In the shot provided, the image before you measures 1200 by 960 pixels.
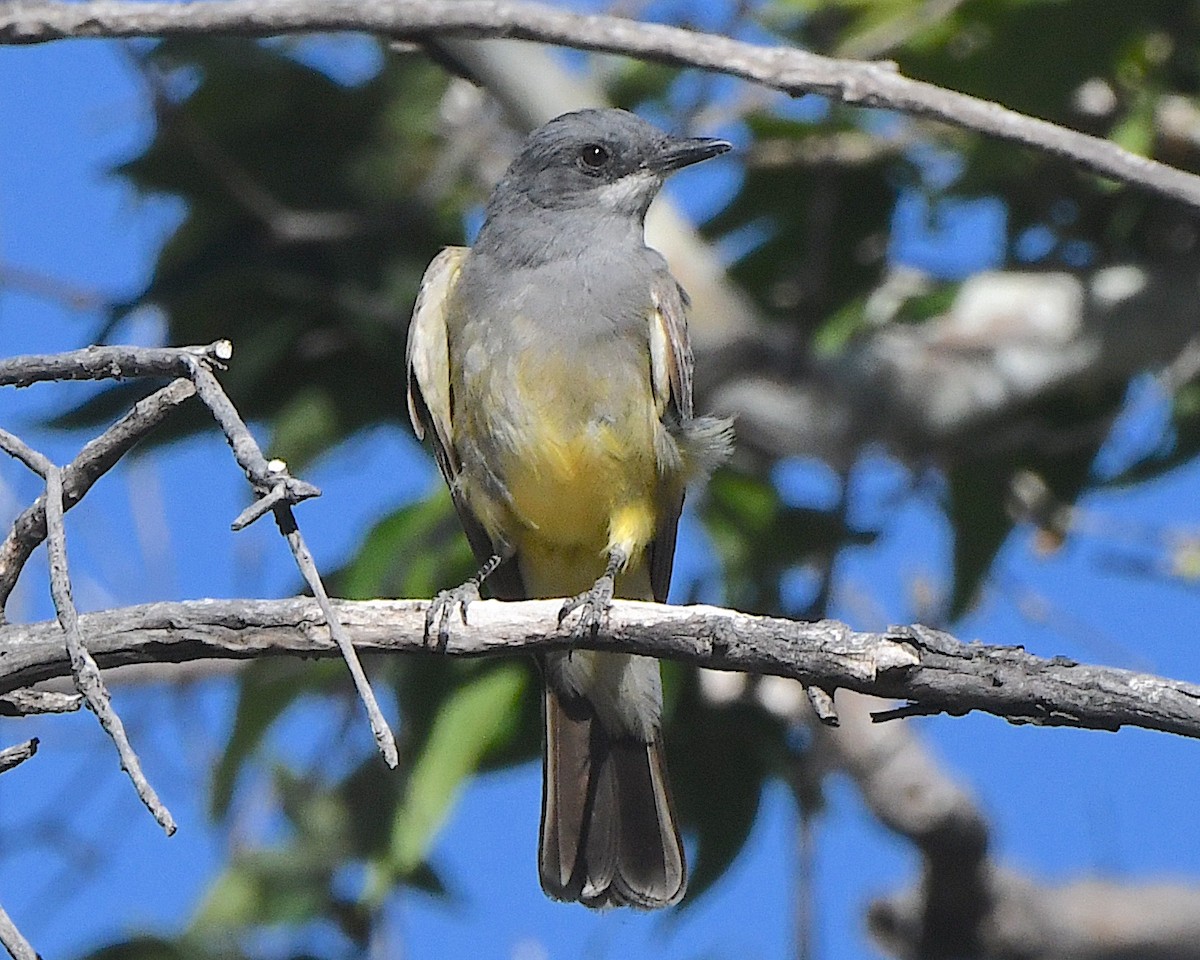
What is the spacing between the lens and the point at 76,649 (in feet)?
8.18

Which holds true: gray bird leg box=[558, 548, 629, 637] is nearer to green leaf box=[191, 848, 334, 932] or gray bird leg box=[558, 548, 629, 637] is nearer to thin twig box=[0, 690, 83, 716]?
thin twig box=[0, 690, 83, 716]

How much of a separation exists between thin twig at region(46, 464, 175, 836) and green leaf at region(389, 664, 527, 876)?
9.94 feet

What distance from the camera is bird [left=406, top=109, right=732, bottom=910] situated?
501 cm

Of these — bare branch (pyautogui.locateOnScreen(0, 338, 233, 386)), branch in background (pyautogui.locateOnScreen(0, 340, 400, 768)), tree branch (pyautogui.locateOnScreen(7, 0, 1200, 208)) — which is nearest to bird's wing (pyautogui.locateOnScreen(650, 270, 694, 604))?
tree branch (pyautogui.locateOnScreen(7, 0, 1200, 208))

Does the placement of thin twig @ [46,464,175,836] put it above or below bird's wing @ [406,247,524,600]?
above

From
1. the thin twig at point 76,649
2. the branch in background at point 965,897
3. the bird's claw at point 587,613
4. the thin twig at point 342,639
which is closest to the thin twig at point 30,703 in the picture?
the thin twig at point 76,649

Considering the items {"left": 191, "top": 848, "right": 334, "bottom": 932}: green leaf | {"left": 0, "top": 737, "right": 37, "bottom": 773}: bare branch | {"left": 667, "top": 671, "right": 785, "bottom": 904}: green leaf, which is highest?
{"left": 0, "top": 737, "right": 37, "bottom": 773}: bare branch

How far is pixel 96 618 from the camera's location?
3201 millimetres

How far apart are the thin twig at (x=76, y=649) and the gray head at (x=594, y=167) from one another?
3.13 metres

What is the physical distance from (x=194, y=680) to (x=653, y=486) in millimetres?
3284

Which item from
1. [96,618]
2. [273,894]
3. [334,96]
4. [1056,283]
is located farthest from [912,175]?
[96,618]

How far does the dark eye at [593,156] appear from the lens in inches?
221

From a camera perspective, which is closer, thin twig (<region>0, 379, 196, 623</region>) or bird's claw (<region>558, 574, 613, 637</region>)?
thin twig (<region>0, 379, 196, 623</region>)

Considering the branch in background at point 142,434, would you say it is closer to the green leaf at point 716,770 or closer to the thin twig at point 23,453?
the thin twig at point 23,453
